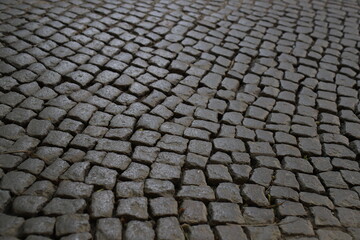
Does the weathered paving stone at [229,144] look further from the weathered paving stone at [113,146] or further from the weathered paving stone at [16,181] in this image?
the weathered paving stone at [16,181]

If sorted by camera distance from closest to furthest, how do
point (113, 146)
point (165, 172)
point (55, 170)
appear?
point (55, 170) → point (165, 172) → point (113, 146)

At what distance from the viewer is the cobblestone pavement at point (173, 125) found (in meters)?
2.59

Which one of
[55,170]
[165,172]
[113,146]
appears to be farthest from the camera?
[113,146]

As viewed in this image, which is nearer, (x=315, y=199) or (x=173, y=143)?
(x=315, y=199)

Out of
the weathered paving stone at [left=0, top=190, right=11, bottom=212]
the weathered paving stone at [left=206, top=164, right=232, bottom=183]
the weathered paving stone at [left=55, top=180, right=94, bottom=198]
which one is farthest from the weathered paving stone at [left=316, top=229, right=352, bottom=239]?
the weathered paving stone at [left=0, top=190, right=11, bottom=212]

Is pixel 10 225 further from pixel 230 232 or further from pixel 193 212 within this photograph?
pixel 230 232

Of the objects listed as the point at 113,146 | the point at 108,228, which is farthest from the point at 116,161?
the point at 108,228

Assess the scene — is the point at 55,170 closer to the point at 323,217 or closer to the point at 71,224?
the point at 71,224

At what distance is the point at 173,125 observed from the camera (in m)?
3.45

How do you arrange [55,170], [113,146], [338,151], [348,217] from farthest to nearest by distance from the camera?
[338,151], [113,146], [55,170], [348,217]

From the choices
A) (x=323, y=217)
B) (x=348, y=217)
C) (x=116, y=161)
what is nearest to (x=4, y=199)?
(x=116, y=161)

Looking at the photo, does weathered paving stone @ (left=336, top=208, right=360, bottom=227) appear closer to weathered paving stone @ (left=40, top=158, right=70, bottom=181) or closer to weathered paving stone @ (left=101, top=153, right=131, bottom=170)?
weathered paving stone @ (left=101, top=153, right=131, bottom=170)

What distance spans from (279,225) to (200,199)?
0.61m

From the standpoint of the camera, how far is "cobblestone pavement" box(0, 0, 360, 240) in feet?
8.51
